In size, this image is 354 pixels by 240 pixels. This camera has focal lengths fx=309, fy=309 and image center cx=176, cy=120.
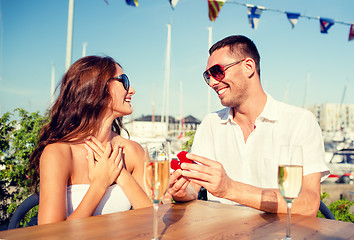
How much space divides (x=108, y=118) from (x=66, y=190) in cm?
75

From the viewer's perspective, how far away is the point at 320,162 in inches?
87.0

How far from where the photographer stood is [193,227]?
1.45 metres

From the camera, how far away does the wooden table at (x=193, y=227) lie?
4.29 ft

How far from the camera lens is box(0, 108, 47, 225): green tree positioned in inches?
170

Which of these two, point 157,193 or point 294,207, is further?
point 294,207

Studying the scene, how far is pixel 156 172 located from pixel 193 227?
0.38 meters

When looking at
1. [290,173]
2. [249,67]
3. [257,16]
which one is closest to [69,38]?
[249,67]

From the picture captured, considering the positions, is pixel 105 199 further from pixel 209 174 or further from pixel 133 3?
pixel 133 3

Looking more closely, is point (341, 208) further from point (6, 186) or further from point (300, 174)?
point (6, 186)

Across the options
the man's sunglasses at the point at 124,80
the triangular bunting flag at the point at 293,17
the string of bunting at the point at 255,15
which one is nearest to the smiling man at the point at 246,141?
the man's sunglasses at the point at 124,80

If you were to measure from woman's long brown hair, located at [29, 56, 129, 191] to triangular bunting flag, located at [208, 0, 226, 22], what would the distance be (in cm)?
517

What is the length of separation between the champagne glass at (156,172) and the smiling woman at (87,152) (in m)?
0.96

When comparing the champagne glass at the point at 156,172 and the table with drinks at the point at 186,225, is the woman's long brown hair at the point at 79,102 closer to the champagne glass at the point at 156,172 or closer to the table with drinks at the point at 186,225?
the table with drinks at the point at 186,225

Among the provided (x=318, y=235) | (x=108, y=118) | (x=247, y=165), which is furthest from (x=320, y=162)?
(x=108, y=118)
